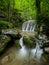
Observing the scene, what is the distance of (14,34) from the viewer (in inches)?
426

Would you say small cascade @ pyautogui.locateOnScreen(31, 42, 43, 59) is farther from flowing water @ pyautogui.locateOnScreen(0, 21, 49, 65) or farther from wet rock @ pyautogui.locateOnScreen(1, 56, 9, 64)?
wet rock @ pyautogui.locateOnScreen(1, 56, 9, 64)

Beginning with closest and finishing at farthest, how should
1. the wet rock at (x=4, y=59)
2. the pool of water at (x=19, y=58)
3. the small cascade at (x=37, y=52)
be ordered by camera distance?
1. the pool of water at (x=19, y=58)
2. the wet rock at (x=4, y=59)
3. the small cascade at (x=37, y=52)

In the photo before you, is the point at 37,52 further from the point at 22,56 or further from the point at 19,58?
the point at 19,58

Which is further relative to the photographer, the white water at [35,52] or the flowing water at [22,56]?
the white water at [35,52]

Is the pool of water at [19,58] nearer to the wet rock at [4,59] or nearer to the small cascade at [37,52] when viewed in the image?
the wet rock at [4,59]

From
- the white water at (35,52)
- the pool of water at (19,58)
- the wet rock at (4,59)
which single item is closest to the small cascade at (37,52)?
the white water at (35,52)

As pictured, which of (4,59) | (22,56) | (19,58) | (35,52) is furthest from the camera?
(35,52)

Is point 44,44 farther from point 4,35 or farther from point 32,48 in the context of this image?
point 4,35

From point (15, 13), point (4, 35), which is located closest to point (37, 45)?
point (4, 35)

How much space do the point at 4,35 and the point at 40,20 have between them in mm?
3822

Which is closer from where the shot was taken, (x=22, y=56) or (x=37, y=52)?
(x=22, y=56)

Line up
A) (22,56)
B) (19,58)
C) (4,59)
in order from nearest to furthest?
(4,59) → (19,58) → (22,56)

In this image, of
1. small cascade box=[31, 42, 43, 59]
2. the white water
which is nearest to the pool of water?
the white water

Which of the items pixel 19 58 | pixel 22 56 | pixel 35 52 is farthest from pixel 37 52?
pixel 19 58
